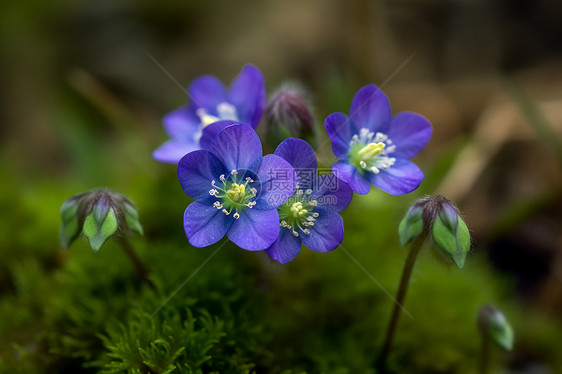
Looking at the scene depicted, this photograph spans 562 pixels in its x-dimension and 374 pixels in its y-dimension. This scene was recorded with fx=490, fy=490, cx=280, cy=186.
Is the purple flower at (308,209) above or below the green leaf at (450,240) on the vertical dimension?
above

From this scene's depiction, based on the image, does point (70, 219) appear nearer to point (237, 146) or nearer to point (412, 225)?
point (237, 146)

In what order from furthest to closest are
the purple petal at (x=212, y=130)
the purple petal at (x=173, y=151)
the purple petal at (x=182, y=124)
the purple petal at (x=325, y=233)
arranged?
1. the purple petal at (x=182, y=124)
2. the purple petal at (x=173, y=151)
3. the purple petal at (x=212, y=130)
4. the purple petal at (x=325, y=233)

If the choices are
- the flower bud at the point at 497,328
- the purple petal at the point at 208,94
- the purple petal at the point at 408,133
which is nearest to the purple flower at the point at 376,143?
the purple petal at the point at 408,133

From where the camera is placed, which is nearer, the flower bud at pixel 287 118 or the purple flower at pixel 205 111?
the flower bud at pixel 287 118

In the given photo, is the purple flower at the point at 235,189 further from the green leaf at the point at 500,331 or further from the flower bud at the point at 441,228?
the green leaf at the point at 500,331

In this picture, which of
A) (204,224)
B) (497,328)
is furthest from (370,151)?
(497,328)

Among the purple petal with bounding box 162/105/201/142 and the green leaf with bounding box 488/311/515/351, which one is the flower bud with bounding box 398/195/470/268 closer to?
the green leaf with bounding box 488/311/515/351
